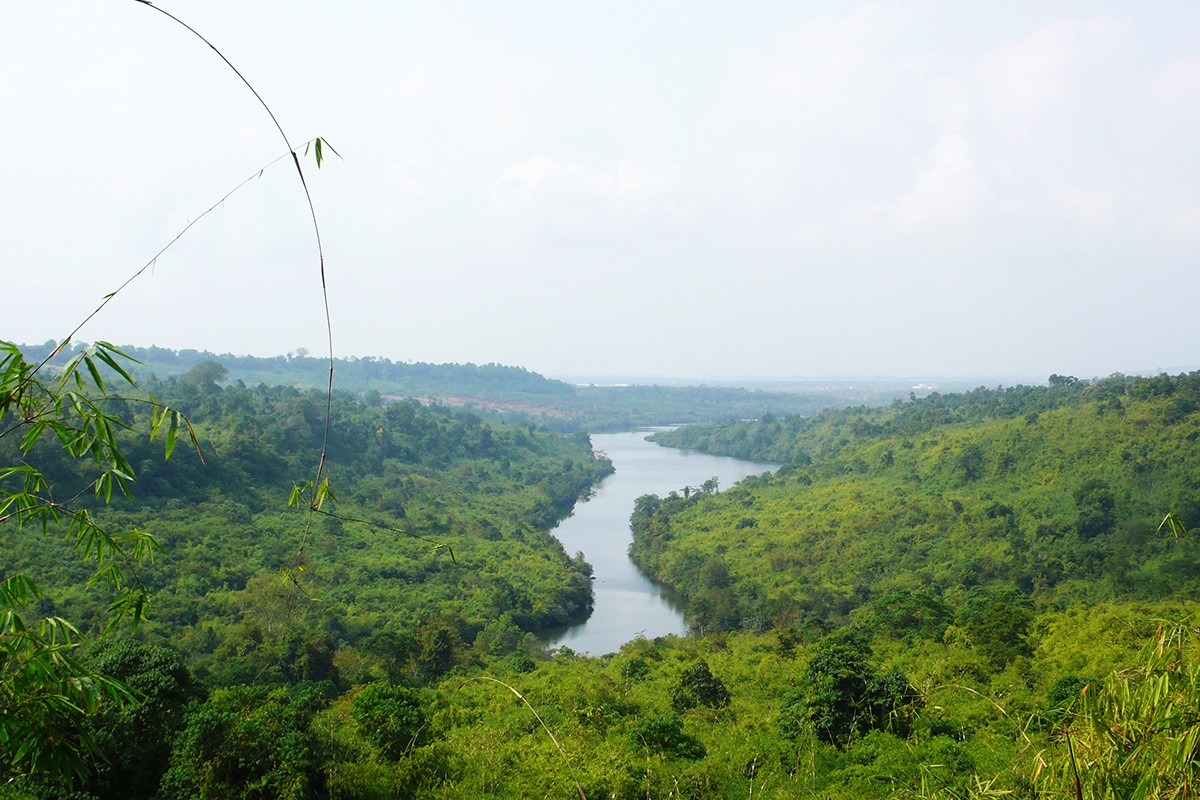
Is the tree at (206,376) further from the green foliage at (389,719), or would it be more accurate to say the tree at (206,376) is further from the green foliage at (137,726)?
the green foliage at (137,726)

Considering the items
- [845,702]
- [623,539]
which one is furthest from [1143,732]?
[623,539]

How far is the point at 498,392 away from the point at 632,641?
244 ft

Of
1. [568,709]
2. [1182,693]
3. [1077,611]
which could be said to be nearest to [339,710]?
[568,709]

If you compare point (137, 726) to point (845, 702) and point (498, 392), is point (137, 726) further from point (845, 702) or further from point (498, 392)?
point (498, 392)

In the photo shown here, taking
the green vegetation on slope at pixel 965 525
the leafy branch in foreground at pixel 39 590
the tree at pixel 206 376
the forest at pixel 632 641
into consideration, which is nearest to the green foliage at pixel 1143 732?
the forest at pixel 632 641

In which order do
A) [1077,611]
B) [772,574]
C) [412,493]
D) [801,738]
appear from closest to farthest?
1. [801,738]
2. [1077,611]
3. [772,574]
4. [412,493]

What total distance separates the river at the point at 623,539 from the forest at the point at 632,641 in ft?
3.02

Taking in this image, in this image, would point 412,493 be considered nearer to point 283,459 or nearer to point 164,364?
point 283,459

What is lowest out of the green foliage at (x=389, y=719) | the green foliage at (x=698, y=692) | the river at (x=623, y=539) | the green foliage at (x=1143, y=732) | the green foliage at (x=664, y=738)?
the river at (x=623, y=539)

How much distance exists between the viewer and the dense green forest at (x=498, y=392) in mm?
77125

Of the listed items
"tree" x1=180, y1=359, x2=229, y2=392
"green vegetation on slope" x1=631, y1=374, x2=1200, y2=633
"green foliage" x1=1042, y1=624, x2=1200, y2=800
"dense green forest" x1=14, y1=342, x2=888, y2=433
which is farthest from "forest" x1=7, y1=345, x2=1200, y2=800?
"dense green forest" x1=14, y1=342, x2=888, y2=433

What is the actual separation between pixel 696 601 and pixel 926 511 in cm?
860

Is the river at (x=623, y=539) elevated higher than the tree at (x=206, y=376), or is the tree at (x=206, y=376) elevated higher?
the tree at (x=206, y=376)

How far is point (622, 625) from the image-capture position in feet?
73.4
